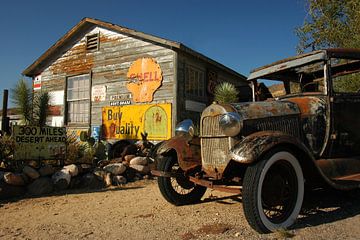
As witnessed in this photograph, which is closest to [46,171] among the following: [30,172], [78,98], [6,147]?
[30,172]

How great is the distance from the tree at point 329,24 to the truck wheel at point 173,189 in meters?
10.8

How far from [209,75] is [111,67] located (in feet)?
12.0

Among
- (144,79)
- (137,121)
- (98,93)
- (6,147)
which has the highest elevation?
(144,79)

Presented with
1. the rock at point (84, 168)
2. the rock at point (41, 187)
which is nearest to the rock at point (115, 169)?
the rock at point (84, 168)

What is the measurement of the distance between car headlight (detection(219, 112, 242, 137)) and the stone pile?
8.00 feet

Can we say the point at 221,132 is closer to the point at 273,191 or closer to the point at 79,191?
the point at 273,191

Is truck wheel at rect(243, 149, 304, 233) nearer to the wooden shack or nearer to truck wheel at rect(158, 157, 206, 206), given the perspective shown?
truck wheel at rect(158, 157, 206, 206)

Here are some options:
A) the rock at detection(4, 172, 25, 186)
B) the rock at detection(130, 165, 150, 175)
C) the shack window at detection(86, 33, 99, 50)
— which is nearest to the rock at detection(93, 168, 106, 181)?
the rock at detection(130, 165, 150, 175)

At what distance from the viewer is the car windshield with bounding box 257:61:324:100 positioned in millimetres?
5145

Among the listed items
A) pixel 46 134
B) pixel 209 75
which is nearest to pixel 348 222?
pixel 46 134

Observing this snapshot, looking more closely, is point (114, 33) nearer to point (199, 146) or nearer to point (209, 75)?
point (209, 75)

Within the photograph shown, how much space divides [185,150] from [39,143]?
3802 millimetres

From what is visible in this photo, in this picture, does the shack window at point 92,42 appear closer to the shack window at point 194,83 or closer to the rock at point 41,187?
the shack window at point 194,83

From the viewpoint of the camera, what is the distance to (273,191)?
379 cm
